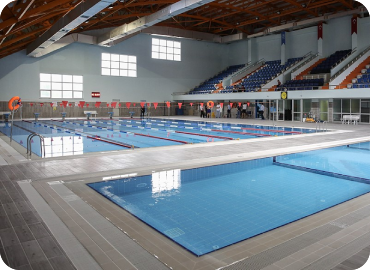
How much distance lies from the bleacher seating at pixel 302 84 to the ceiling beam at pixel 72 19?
541 inches

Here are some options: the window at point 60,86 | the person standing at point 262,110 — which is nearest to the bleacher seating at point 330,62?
the person standing at point 262,110

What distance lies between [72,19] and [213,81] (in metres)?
19.0

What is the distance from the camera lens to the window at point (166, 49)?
28.3m

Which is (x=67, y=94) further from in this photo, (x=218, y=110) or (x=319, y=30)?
(x=319, y=30)

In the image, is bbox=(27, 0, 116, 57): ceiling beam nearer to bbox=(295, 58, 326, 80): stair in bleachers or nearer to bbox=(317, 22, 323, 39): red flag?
bbox=(295, 58, 326, 80): stair in bleachers

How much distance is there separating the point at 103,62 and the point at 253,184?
22.6 metres

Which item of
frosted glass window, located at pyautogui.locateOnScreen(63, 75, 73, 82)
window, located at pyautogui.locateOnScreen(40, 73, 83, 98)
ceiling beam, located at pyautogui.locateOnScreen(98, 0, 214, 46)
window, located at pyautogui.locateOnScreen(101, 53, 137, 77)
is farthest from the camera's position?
window, located at pyautogui.locateOnScreen(101, 53, 137, 77)

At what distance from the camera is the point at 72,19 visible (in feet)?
40.1

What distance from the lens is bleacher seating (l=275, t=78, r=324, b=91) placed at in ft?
65.8

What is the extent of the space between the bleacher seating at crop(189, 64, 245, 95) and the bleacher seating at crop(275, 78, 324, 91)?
7.18 meters

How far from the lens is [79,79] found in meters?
25.0

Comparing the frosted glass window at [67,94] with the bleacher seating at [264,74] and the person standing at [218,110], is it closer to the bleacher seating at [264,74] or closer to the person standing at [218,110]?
the person standing at [218,110]

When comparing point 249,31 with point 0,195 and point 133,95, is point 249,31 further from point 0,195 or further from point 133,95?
point 0,195

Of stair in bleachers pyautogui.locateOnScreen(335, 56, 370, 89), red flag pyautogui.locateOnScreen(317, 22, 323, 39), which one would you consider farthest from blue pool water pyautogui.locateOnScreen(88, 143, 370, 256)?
red flag pyautogui.locateOnScreen(317, 22, 323, 39)
